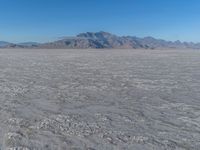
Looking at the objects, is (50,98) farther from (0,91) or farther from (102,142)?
(102,142)

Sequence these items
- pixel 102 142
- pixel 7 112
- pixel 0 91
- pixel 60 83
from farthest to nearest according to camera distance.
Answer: pixel 60 83 → pixel 0 91 → pixel 7 112 → pixel 102 142

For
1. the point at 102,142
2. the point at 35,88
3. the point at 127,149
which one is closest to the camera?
the point at 127,149

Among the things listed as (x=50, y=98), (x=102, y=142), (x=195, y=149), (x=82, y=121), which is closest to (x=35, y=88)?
(x=50, y=98)

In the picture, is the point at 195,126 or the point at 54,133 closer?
the point at 54,133

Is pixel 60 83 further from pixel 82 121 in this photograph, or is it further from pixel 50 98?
pixel 82 121

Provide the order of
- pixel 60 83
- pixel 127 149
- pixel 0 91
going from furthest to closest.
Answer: pixel 60 83
pixel 0 91
pixel 127 149

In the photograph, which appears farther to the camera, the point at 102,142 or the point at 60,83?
the point at 60,83

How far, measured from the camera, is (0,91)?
1363 centimetres

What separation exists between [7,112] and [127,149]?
4.78m

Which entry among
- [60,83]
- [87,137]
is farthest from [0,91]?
[87,137]

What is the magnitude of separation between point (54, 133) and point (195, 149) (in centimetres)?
334

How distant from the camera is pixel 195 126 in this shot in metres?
8.27

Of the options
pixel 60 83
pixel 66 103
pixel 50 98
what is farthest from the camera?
pixel 60 83

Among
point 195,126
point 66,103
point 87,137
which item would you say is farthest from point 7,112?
point 195,126
